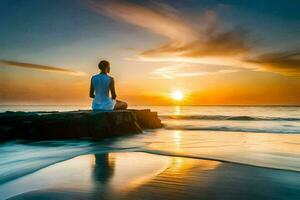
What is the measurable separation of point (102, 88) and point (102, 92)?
207mm

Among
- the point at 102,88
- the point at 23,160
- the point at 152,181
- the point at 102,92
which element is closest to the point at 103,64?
the point at 102,88

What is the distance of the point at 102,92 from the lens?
10.6 m

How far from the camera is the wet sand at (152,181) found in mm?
3426

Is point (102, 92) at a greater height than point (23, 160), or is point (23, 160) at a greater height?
point (102, 92)

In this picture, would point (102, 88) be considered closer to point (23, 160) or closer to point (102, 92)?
point (102, 92)

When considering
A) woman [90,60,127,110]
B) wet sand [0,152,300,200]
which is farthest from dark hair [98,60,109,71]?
wet sand [0,152,300,200]

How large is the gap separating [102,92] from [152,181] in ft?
22.8

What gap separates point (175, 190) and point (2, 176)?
109 inches

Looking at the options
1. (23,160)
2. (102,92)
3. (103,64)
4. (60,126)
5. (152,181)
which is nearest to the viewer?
(152,181)

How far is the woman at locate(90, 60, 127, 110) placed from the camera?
405 inches

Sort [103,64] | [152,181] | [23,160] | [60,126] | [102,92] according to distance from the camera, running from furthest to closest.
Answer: [102,92]
[60,126]
[103,64]
[23,160]
[152,181]

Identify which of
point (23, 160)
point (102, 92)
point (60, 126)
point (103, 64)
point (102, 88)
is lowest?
point (23, 160)

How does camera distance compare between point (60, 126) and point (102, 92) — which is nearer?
point (60, 126)

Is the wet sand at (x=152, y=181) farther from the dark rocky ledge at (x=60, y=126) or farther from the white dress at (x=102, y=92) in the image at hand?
the white dress at (x=102, y=92)
